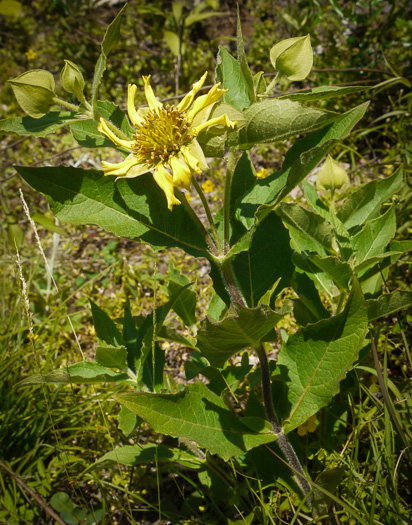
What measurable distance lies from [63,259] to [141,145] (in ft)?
6.81

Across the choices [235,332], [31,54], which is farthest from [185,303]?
[31,54]

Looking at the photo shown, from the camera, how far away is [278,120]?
2.97 feet

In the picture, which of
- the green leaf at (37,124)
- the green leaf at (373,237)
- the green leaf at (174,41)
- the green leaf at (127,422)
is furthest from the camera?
the green leaf at (174,41)

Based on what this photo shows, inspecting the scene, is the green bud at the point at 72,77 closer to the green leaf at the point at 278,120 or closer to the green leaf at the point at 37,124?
the green leaf at the point at 37,124

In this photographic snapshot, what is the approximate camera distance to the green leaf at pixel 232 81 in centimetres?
111

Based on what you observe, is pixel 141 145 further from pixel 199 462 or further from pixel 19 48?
pixel 19 48

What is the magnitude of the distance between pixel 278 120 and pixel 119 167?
1.22 ft

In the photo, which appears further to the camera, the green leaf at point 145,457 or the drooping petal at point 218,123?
the green leaf at point 145,457

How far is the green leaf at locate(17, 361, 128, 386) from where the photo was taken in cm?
115

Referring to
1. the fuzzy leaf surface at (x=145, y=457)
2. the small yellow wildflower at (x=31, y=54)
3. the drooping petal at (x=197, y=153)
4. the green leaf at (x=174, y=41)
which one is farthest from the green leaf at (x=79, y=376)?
the small yellow wildflower at (x=31, y=54)

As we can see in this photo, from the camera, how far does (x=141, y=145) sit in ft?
3.47

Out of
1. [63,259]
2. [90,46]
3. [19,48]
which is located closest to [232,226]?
[63,259]

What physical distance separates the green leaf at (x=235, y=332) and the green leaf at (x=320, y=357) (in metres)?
0.16

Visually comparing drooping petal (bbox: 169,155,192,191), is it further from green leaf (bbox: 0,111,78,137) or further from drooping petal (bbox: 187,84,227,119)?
green leaf (bbox: 0,111,78,137)
